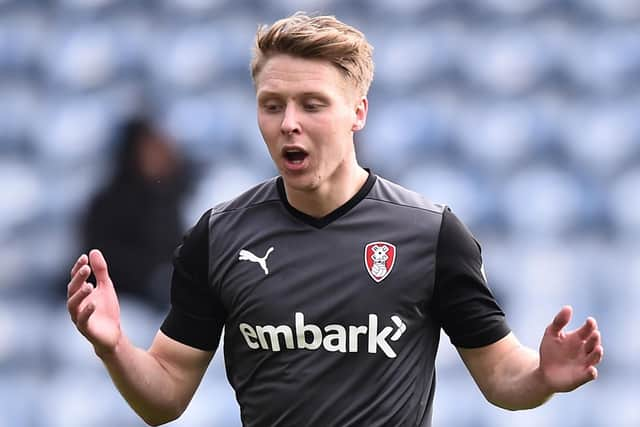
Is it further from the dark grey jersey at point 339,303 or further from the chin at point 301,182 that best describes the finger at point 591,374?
the chin at point 301,182

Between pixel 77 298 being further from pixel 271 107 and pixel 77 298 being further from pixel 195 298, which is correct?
pixel 271 107

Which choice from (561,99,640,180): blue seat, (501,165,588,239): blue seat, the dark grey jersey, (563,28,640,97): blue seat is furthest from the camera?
(563,28,640,97): blue seat

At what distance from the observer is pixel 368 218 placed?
2.96 m

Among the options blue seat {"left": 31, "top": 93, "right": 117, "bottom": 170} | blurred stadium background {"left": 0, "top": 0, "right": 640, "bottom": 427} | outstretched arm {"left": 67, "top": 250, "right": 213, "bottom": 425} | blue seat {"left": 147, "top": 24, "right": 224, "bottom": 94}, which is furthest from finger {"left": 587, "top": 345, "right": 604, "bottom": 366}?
blue seat {"left": 147, "top": 24, "right": 224, "bottom": 94}

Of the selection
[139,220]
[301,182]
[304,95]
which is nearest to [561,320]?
[301,182]

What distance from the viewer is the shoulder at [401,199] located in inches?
117

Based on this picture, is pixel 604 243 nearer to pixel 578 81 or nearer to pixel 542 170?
pixel 542 170

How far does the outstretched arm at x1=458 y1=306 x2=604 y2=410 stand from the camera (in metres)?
2.68

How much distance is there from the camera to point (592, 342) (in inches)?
105

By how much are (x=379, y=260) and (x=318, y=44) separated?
1.75ft

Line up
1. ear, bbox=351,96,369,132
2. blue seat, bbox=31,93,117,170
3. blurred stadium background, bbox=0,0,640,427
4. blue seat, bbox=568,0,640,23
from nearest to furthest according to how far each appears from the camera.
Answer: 1. ear, bbox=351,96,369,132
2. blurred stadium background, bbox=0,0,640,427
3. blue seat, bbox=31,93,117,170
4. blue seat, bbox=568,0,640,23

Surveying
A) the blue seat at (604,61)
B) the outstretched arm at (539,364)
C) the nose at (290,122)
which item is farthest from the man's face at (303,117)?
the blue seat at (604,61)

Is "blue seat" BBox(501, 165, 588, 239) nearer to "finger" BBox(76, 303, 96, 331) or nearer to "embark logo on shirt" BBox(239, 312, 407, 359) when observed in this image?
"embark logo on shirt" BBox(239, 312, 407, 359)

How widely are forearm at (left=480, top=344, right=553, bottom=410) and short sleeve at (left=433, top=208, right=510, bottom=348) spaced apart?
2.6 inches
